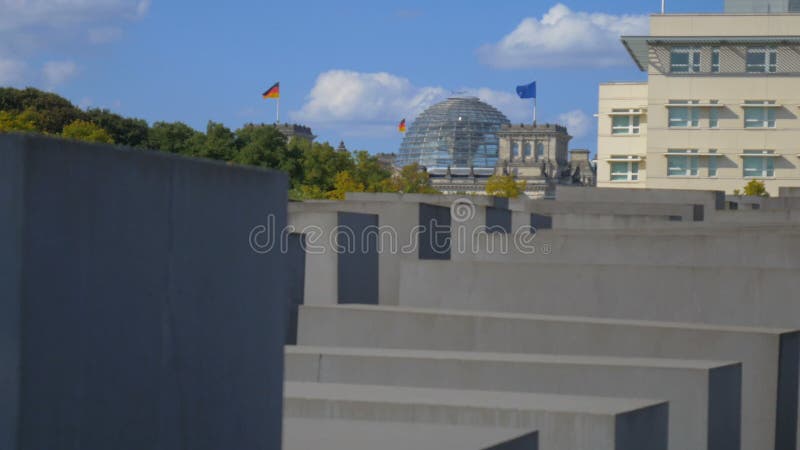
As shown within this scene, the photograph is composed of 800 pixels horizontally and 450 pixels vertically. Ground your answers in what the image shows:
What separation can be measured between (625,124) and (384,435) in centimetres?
7349

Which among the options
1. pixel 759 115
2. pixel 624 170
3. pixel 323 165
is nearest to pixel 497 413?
pixel 759 115

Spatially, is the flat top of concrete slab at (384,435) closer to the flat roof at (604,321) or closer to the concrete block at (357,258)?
the flat roof at (604,321)

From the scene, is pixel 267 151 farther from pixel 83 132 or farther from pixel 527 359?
pixel 527 359

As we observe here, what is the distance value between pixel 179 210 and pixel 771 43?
72.1 metres

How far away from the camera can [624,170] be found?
78.3 metres

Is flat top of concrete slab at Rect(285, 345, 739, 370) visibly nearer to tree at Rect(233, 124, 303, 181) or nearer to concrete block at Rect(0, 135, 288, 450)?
concrete block at Rect(0, 135, 288, 450)

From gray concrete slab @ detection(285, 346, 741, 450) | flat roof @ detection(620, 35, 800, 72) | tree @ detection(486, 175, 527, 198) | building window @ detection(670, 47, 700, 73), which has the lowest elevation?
gray concrete slab @ detection(285, 346, 741, 450)

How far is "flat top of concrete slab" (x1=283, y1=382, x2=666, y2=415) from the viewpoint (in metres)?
7.80

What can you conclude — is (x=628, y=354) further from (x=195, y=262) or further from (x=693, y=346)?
(x=195, y=262)

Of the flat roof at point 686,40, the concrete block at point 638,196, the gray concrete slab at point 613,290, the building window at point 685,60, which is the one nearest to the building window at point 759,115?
the flat roof at point 686,40

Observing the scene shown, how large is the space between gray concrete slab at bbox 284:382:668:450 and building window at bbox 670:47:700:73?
67.3 metres

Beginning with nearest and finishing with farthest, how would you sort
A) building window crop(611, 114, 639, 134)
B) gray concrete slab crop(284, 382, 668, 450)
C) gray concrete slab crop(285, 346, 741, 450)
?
gray concrete slab crop(284, 382, 668, 450) < gray concrete slab crop(285, 346, 741, 450) < building window crop(611, 114, 639, 134)

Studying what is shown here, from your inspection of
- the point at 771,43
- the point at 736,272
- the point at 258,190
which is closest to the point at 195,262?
the point at 258,190

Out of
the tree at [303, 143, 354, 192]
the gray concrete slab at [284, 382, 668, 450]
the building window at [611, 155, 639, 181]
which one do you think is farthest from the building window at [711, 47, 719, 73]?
the gray concrete slab at [284, 382, 668, 450]
